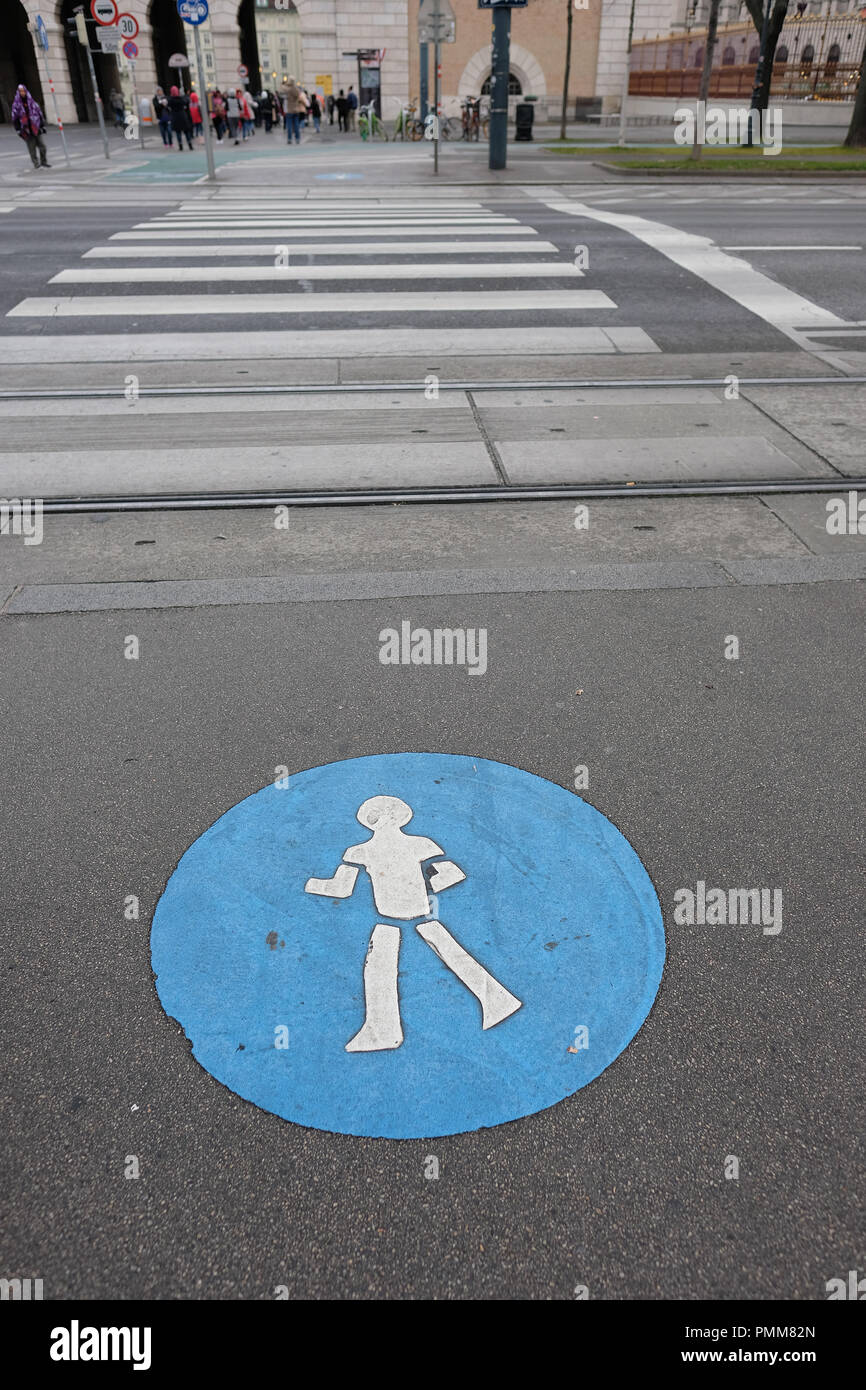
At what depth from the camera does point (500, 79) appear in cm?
2058

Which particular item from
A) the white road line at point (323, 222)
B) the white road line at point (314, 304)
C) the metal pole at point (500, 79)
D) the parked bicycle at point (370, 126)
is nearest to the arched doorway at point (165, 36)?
the parked bicycle at point (370, 126)

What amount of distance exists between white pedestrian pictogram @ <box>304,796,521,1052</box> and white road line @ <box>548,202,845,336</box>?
341 inches

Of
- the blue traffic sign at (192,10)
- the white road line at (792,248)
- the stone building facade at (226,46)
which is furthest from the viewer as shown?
the stone building facade at (226,46)

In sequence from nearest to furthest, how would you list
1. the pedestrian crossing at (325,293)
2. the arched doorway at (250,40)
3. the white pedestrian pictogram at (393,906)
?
1. the white pedestrian pictogram at (393,906)
2. the pedestrian crossing at (325,293)
3. the arched doorway at (250,40)

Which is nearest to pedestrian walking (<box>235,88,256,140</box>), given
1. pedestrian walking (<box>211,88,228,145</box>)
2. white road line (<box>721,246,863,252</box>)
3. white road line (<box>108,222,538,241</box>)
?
pedestrian walking (<box>211,88,228,145</box>)

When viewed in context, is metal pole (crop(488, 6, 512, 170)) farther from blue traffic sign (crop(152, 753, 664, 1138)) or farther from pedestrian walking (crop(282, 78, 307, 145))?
blue traffic sign (crop(152, 753, 664, 1138))

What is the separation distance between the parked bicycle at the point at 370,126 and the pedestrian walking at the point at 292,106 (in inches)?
110

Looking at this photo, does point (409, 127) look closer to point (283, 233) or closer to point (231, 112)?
point (231, 112)

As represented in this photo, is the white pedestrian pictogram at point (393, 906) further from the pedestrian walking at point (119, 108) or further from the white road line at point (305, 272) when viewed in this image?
the pedestrian walking at point (119, 108)

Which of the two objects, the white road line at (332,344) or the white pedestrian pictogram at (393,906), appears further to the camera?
the white road line at (332,344)

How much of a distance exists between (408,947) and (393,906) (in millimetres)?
188

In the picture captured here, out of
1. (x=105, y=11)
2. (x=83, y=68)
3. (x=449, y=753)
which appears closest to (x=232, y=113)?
(x=105, y=11)

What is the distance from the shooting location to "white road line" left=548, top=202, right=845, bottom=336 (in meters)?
10.3

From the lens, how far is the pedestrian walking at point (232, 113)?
33844mm
